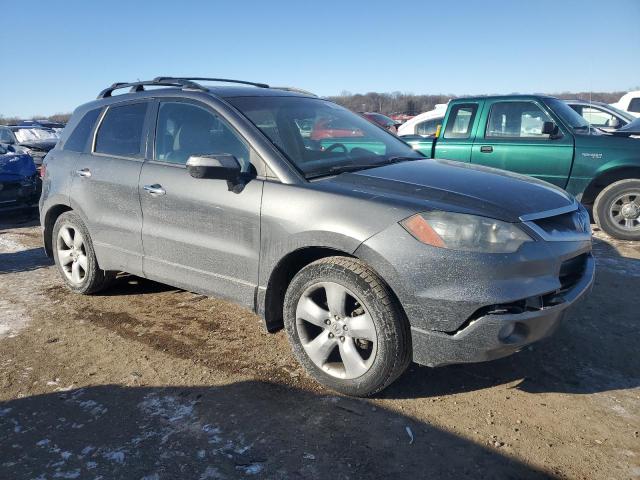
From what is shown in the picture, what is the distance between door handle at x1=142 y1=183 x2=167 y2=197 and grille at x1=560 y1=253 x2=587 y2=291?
2678mm

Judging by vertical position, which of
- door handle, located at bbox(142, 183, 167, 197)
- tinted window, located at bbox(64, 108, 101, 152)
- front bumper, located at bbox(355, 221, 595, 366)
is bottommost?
front bumper, located at bbox(355, 221, 595, 366)

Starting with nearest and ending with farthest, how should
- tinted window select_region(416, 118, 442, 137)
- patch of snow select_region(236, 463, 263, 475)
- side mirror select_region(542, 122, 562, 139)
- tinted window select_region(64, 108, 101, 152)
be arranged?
patch of snow select_region(236, 463, 263, 475) → tinted window select_region(64, 108, 101, 152) → side mirror select_region(542, 122, 562, 139) → tinted window select_region(416, 118, 442, 137)

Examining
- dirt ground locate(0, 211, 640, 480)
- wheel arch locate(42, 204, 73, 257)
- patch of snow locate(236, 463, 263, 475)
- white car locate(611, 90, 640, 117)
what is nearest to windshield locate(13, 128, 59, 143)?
wheel arch locate(42, 204, 73, 257)

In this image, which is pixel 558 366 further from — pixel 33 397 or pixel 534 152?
pixel 534 152

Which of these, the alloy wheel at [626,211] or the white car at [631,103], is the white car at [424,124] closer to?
the alloy wheel at [626,211]

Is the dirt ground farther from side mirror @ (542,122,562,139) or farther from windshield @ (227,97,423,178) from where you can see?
side mirror @ (542,122,562,139)

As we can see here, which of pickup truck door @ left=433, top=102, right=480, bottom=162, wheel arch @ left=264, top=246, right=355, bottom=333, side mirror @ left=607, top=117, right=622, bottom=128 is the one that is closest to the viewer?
wheel arch @ left=264, top=246, right=355, bottom=333

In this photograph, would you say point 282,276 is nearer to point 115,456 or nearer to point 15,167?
point 115,456

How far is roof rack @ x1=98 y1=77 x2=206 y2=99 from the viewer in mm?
3915

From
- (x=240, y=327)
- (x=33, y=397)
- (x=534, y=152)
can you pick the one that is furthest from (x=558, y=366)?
(x=534, y=152)

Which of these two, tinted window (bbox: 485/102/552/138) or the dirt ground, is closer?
the dirt ground

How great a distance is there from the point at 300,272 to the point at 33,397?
1771 mm

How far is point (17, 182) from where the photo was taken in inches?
333

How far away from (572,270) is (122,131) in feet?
11.7
